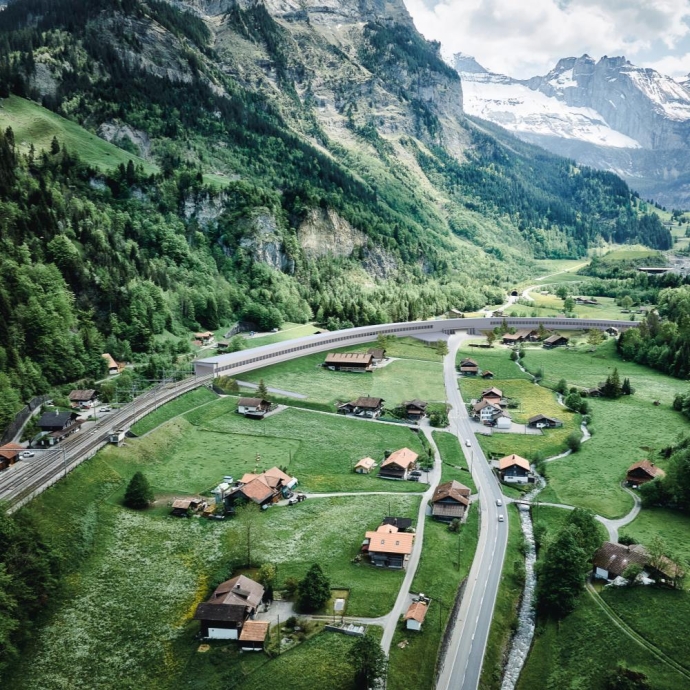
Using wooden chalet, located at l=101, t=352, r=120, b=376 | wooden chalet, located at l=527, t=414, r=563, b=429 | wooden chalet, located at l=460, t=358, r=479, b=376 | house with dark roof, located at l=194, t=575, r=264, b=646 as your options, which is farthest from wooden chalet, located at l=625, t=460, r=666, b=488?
wooden chalet, located at l=101, t=352, r=120, b=376

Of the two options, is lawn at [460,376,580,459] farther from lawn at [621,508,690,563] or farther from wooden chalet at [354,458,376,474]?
lawn at [621,508,690,563]

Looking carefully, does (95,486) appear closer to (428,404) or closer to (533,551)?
(533,551)

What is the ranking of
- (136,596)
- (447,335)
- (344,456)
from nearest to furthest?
1. (136,596)
2. (344,456)
3. (447,335)

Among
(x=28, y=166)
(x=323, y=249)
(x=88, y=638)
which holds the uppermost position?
(x=28, y=166)

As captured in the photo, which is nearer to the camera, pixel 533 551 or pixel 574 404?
pixel 533 551

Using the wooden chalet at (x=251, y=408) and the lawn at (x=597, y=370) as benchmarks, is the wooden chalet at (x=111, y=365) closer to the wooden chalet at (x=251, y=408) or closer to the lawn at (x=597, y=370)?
the wooden chalet at (x=251, y=408)

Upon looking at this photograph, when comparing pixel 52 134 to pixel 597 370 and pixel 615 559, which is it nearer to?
pixel 597 370

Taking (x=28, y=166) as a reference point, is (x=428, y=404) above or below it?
below

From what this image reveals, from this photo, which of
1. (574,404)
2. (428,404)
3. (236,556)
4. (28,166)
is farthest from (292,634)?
(28,166)
